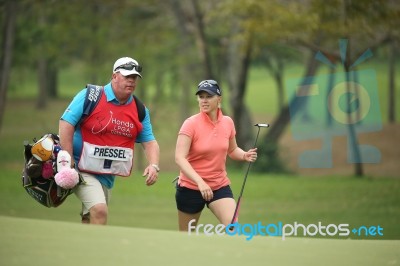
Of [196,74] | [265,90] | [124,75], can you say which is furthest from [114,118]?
[265,90]

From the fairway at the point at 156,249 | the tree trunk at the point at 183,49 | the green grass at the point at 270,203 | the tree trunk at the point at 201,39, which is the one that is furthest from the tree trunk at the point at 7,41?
the fairway at the point at 156,249

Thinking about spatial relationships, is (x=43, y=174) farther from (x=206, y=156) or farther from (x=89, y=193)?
(x=206, y=156)

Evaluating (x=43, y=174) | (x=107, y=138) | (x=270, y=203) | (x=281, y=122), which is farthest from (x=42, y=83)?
(x=43, y=174)

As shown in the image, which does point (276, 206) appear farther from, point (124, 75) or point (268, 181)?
point (124, 75)

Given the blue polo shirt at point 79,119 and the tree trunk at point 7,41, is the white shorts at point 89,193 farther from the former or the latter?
the tree trunk at point 7,41

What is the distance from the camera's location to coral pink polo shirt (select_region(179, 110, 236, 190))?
9203mm

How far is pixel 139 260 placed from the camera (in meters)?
6.25

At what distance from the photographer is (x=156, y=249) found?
6449 mm

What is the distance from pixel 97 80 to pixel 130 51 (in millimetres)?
1655

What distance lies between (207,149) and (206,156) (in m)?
0.09

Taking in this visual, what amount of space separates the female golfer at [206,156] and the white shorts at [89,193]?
767 mm

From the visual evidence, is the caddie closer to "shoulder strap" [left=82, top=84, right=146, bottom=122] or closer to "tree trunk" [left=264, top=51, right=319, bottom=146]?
"shoulder strap" [left=82, top=84, right=146, bottom=122]

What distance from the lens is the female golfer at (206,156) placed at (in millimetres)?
9164

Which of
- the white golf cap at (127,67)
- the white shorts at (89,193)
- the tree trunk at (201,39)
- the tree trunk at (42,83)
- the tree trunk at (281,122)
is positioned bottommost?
the white shorts at (89,193)
